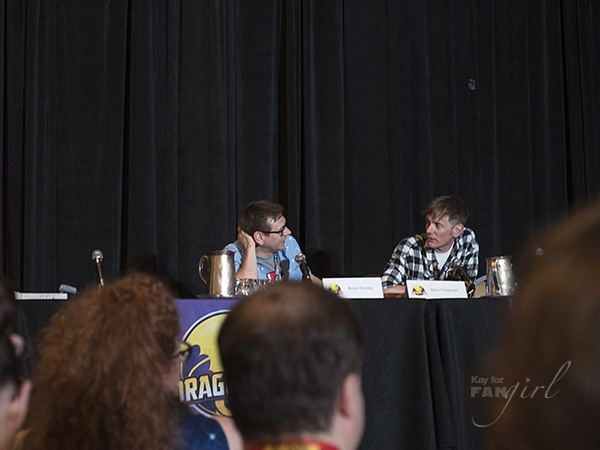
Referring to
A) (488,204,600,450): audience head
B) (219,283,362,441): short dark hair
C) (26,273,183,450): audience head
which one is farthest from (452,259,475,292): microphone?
(488,204,600,450): audience head

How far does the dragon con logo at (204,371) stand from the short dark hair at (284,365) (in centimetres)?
152

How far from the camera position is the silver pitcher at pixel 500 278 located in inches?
113

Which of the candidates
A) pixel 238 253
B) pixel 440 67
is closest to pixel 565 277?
pixel 238 253

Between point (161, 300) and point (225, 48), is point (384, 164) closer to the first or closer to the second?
point (225, 48)

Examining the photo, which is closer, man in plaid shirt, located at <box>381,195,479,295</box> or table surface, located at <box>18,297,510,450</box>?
table surface, located at <box>18,297,510,450</box>

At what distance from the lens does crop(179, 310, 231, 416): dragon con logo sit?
88.4 inches

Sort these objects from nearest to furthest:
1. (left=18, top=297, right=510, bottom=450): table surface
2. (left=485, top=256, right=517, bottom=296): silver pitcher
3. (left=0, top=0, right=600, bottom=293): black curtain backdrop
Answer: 1. (left=18, top=297, right=510, bottom=450): table surface
2. (left=485, top=256, right=517, bottom=296): silver pitcher
3. (left=0, top=0, right=600, bottom=293): black curtain backdrop

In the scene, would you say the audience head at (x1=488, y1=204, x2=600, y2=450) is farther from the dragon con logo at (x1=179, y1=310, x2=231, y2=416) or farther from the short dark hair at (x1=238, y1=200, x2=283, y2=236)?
the short dark hair at (x1=238, y1=200, x2=283, y2=236)

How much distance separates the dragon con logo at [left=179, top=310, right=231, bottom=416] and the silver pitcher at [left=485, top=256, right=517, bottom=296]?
1157 mm

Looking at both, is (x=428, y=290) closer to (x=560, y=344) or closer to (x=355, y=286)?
(x=355, y=286)

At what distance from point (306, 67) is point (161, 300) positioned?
11.7 ft

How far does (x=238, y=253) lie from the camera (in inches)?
135

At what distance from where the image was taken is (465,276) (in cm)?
326

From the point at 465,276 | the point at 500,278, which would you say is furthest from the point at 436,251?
the point at 500,278
